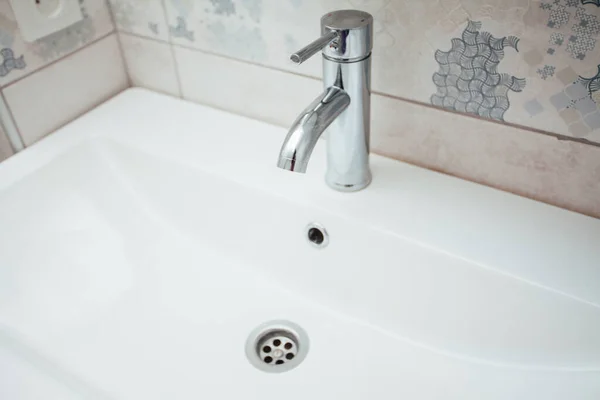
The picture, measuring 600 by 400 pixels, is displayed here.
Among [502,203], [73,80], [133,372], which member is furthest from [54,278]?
[502,203]

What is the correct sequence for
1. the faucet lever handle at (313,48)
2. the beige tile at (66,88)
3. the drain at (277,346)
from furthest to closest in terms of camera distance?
1. the beige tile at (66,88)
2. the drain at (277,346)
3. the faucet lever handle at (313,48)

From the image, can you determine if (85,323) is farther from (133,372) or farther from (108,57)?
(108,57)

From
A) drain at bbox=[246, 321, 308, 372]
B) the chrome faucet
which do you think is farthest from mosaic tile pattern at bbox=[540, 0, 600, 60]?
drain at bbox=[246, 321, 308, 372]

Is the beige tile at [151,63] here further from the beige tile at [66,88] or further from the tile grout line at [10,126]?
the tile grout line at [10,126]

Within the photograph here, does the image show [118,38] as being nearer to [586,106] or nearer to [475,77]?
[475,77]

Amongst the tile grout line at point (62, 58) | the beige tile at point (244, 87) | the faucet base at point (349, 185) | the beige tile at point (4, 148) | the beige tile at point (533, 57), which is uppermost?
the beige tile at point (533, 57)

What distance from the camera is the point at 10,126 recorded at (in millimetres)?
701

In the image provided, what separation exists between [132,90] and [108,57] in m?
Answer: 0.06

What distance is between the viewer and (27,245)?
657 mm

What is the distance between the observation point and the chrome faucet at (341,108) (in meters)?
0.49

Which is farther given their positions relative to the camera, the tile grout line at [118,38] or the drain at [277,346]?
the tile grout line at [118,38]

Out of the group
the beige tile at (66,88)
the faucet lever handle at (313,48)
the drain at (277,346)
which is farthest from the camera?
the beige tile at (66,88)

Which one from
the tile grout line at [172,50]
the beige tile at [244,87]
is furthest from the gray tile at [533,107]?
the tile grout line at [172,50]

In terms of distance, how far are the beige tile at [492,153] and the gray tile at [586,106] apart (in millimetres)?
35
